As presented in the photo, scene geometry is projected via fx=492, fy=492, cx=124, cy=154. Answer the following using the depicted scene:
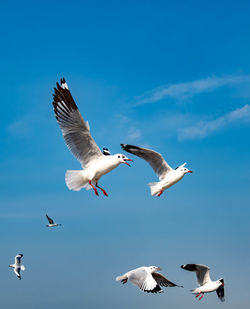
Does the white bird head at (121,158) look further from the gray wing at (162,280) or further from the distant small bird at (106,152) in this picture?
the gray wing at (162,280)

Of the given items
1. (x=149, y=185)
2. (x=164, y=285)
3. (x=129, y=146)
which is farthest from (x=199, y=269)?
(x=129, y=146)

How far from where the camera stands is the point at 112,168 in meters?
10.9

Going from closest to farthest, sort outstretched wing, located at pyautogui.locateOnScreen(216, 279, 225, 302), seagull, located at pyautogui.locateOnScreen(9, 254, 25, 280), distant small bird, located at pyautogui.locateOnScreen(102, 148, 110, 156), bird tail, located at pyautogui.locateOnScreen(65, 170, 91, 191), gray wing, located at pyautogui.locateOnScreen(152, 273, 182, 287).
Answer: bird tail, located at pyautogui.locateOnScreen(65, 170, 91, 191) < gray wing, located at pyautogui.locateOnScreen(152, 273, 182, 287) < distant small bird, located at pyautogui.locateOnScreen(102, 148, 110, 156) < outstretched wing, located at pyautogui.locateOnScreen(216, 279, 225, 302) < seagull, located at pyautogui.locateOnScreen(9, 254, 25, 280)

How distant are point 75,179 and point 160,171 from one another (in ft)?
9.16

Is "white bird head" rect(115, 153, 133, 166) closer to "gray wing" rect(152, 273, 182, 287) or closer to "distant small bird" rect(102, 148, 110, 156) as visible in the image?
"distant small bird" rect(102, 148, 110, 156)

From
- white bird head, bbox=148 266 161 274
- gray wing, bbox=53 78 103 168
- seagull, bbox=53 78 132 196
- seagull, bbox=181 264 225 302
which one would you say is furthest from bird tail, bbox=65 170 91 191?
seagull, bbox=181 264 225 302

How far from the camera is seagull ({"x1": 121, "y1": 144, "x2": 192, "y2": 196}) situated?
12.4 meters

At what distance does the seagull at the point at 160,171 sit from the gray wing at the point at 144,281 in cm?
265

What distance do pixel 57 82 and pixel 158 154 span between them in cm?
325

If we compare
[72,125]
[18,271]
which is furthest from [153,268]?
[18,271]

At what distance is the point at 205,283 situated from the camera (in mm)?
13328

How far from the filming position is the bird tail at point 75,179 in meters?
10.9

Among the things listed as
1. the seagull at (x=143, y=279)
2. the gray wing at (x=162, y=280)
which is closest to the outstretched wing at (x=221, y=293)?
the gray wing at (x=162, y=280)

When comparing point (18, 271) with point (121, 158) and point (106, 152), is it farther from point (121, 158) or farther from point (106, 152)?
point (121, 158)
